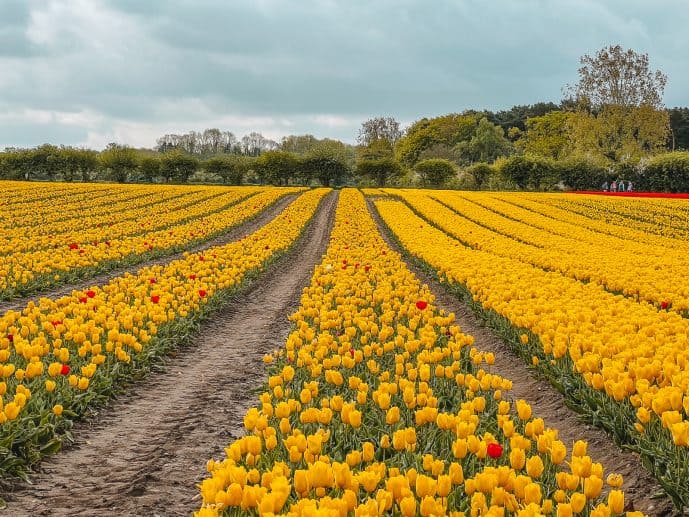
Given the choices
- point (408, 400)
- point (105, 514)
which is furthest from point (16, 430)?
point (408, 400)

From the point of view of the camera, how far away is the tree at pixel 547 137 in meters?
101

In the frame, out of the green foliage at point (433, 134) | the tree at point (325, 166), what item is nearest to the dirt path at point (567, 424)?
the tree at point (325, 166)

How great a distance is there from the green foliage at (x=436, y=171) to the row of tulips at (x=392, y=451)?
66624 mm

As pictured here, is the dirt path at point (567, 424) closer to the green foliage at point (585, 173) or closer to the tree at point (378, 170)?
the green foliage at point (585, 173)

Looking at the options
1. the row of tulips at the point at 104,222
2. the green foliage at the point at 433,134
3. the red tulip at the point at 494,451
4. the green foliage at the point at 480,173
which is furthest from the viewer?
the green foliage at the point at 433,134

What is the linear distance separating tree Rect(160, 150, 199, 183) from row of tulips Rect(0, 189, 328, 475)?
67.5m

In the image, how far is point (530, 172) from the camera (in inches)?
2606

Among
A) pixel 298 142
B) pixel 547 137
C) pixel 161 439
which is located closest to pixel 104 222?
pixel 161 439

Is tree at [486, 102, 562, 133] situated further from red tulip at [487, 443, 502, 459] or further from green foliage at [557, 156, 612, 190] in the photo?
red tulip at [487, 443, 502, 459]

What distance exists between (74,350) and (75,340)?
24 centimetres

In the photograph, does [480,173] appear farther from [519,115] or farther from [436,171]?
[519,115]

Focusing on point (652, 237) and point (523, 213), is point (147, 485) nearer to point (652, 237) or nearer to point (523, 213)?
point (652, 237)

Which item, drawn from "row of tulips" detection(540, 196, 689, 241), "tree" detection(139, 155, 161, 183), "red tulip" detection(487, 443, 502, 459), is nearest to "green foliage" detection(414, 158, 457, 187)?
"row of tulips" detection(540, 196, 689, 241)

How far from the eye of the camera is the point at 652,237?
24906 mm
